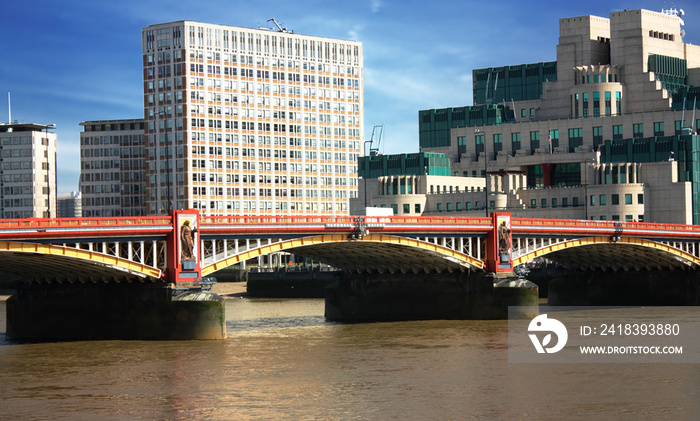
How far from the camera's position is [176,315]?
69625 mm

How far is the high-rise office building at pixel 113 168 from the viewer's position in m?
188

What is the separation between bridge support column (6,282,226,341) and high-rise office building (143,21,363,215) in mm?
87905

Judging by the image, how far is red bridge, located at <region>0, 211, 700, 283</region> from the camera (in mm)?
64812

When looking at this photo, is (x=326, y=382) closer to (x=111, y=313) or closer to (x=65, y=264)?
(x=65, y=264)

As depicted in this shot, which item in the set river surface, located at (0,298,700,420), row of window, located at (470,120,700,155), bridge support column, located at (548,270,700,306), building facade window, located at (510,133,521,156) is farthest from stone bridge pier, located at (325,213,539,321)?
building facade window, located at (510,133,521,156)

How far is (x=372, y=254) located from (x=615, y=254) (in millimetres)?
26524

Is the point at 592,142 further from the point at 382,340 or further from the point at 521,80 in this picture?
the point at 382,340

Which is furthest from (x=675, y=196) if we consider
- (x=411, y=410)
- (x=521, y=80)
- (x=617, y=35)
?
(x=411, y=410)

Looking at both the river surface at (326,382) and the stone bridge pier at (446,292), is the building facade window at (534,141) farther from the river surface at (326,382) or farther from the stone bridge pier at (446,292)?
the river surface at (326,382)

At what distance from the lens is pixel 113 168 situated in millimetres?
189875

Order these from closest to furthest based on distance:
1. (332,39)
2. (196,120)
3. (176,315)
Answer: (176,315)
(196,120)
(332,39)

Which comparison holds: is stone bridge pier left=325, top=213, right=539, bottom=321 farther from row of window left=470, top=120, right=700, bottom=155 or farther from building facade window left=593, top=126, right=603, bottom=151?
building facade window left=593, top=126, right=603, bottom=151

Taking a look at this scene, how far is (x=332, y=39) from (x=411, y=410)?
145 meters

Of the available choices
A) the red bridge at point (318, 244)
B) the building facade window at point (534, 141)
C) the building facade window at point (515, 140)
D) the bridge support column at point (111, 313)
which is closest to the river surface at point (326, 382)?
the bridge support column at point (111, 313)
